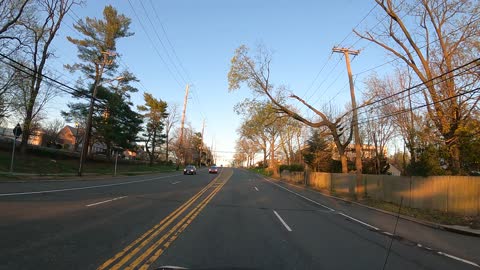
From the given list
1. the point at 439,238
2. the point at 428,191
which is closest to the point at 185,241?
the point at 439,238

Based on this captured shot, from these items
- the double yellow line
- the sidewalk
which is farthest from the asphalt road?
the sidewalk

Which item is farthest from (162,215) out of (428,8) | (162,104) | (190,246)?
(162,104)

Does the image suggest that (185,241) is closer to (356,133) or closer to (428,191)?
(428,191)

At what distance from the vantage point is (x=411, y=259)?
7719 mm

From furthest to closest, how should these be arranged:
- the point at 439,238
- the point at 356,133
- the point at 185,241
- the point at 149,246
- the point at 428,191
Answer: the point at 356,133 < the point at 428,191 < the point at 439,238 < the point at 185,241 < the point at 149,246

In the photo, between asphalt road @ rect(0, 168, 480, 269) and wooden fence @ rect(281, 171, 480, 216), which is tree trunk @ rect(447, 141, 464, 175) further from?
asphalt road @ rect(0, 168, 480, 269)

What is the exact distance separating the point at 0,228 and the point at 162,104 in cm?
7009

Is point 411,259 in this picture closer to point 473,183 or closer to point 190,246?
point 190,246

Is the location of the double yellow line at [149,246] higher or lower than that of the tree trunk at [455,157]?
lower

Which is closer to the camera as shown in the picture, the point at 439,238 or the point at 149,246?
the point at 149,246

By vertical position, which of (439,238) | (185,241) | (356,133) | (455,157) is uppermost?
(356,133)

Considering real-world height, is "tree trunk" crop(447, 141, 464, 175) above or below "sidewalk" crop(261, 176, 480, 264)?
above

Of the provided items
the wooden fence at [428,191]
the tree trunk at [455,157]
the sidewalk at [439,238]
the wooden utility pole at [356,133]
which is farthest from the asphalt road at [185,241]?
the wooden utility pole at [356,133]

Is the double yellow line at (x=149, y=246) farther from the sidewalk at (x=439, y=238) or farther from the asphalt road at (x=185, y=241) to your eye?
the sidewalk at (x=439, y=238)
